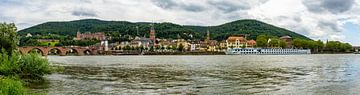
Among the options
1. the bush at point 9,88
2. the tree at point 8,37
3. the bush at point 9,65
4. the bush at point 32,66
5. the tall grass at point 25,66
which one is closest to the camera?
the bush at point 9,88

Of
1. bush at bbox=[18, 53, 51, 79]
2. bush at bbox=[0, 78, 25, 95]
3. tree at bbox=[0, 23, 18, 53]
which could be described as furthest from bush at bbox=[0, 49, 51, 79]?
bush at bbox=[0, 78, 25, 95]

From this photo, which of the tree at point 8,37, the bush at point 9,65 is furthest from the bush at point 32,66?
the tree at point 8,37

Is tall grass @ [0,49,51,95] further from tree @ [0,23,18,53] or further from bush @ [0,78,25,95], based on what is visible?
bush @ [0,78,25,95]

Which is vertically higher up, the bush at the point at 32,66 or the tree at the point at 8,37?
the tree at the point at 8,37

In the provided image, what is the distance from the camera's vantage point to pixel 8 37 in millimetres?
49000

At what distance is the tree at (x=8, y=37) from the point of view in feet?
159

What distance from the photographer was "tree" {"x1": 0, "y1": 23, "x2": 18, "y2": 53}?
48.3 meters

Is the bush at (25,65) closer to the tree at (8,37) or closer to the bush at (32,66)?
the bush at (32,66)

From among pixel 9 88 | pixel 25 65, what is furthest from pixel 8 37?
pixel 9 88

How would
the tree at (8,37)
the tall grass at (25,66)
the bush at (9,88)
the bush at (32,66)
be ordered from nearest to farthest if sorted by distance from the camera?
the bush at (9,88) → the tall grass at (25,66) → the bush at (32,66) → the tree at (8,37)

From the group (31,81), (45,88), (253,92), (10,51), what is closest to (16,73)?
(31,81)

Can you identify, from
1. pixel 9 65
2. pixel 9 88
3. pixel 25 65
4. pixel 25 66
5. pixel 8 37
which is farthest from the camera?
pixel 8 37

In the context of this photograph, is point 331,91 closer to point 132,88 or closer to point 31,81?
point 132,88

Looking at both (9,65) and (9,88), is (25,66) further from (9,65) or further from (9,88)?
(9,88)
